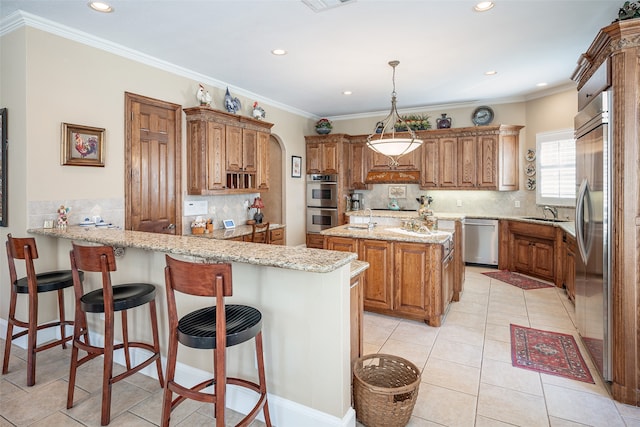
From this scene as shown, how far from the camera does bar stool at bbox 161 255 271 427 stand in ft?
5.10

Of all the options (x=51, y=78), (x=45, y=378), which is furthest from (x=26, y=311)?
(x=51, y=78)

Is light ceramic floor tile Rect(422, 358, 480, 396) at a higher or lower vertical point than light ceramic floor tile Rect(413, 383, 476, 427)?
higher

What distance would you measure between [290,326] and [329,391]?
394mm

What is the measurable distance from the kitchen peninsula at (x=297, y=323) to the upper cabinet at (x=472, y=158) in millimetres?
4926

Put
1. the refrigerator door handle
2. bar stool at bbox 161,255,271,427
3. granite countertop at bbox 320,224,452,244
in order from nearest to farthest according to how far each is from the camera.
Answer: bar stool at bbox 161,255,271,427
the refrigerator door handle
granite countertop at bbox 320,224,452,244

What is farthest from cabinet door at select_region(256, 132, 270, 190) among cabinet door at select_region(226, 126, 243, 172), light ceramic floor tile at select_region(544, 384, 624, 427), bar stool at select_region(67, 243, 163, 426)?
light ceramic floor tile at select_region(544, 384, 624, 427)

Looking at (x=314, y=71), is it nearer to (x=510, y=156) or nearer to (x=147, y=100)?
(x=147, y=100)

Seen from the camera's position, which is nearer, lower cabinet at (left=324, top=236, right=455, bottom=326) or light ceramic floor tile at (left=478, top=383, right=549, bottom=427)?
light ceramic floor tile at (left=478, top=383, right=549, bottom=427)

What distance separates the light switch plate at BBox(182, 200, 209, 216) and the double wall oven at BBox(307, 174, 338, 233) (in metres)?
2.54

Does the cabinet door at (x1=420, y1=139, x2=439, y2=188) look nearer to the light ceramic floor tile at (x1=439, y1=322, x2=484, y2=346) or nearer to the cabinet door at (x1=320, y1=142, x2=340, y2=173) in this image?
the cabinet door at (x1=320, y1=142, x2=340, y2=173)

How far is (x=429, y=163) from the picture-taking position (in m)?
6.39

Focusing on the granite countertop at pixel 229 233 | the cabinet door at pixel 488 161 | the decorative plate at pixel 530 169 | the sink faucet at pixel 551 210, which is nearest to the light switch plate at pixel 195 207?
the granite countertop at pixel 229 233

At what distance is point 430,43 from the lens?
11.9 ft

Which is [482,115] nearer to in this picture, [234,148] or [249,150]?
[249,150]
